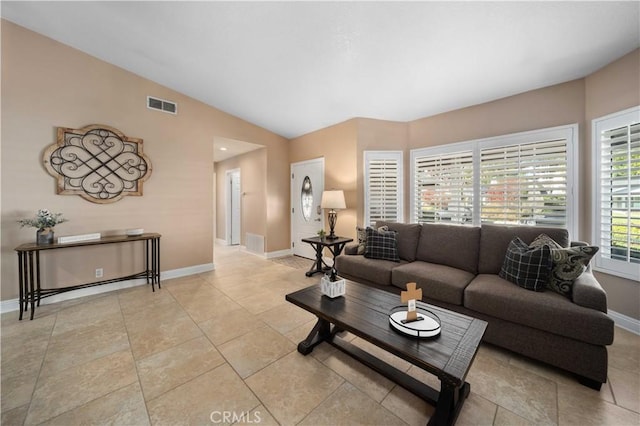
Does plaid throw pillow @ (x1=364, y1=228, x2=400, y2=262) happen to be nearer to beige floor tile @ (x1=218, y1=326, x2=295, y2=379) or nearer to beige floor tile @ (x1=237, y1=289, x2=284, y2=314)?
beige floor tile @ (x1=237, y1=289, x2=284, y2=314)

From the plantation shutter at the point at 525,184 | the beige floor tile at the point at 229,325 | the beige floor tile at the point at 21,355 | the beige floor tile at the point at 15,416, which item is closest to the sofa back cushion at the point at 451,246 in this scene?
the plantation shutter at the point at 525,184

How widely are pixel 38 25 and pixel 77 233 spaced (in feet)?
8.02

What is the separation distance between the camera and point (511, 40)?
2.26 m

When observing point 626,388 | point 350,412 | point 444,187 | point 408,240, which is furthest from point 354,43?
point 626,388

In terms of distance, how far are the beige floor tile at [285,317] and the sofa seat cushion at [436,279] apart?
1.07 metres

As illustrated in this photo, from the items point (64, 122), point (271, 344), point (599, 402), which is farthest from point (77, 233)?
point (599, 402)

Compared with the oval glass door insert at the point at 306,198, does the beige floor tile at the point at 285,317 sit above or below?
below

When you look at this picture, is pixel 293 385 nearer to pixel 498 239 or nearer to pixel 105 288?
pixel 498 239

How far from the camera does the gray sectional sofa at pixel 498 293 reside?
5.43ft

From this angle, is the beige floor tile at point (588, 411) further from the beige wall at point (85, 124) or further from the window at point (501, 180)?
the beige wall at point (85, 124)

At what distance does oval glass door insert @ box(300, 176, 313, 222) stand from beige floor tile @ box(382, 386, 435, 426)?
3.82 metres

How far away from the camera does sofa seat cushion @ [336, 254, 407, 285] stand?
2820mm

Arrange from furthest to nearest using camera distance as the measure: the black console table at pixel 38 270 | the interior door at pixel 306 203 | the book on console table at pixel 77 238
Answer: the interior door at pixel 306 203, the book on console table at pixel 77 238, the black console table at pixel 38 270

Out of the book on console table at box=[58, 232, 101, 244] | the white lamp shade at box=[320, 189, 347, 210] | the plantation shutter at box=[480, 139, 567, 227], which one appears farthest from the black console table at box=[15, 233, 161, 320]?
the plantation shutter at box=[480, 139, 567, 227]
